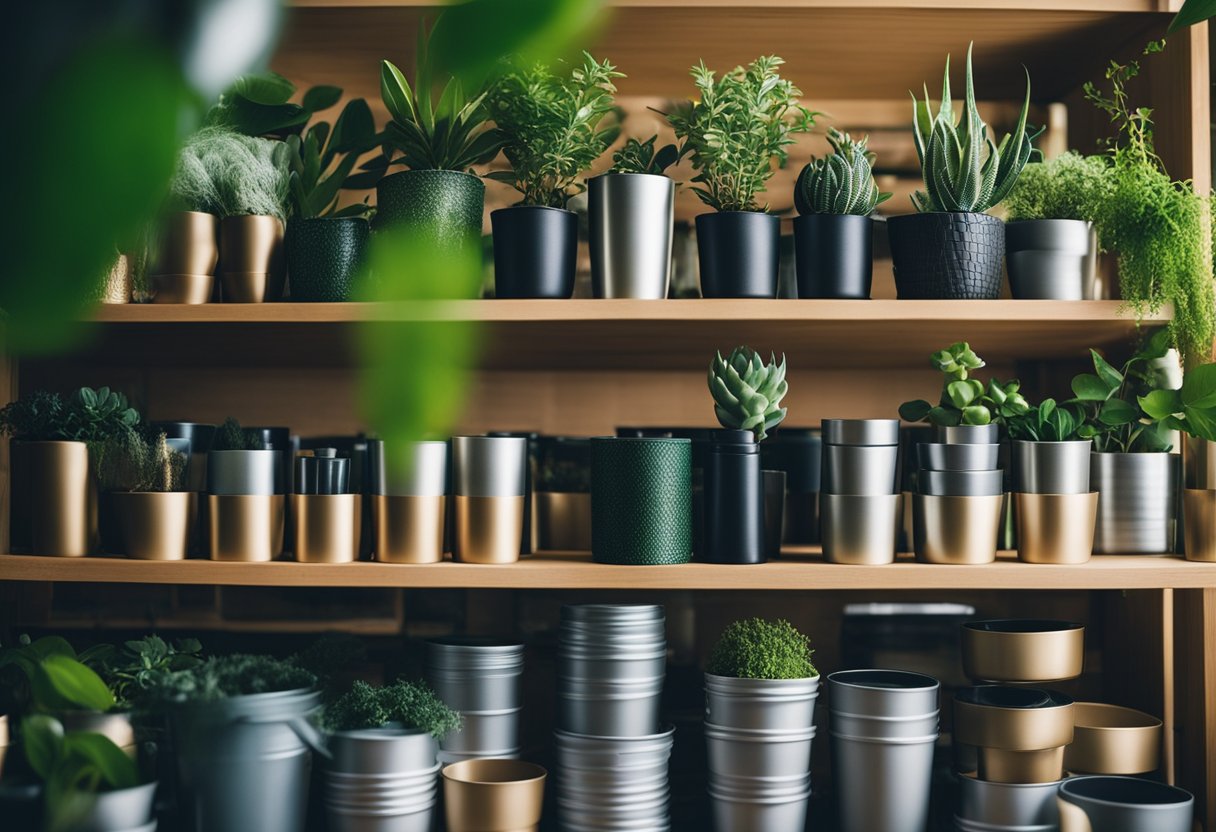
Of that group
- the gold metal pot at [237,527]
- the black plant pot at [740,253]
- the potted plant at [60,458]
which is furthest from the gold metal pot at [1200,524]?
the potted plant at [60,458]

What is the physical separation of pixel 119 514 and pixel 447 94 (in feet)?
2.07

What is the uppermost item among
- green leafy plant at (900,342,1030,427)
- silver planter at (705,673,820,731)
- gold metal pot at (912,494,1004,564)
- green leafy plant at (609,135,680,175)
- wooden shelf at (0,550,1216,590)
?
green leafy plant at (609,135,680,175)

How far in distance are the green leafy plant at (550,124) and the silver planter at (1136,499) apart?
0.73 meters

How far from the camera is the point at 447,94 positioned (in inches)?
43.9

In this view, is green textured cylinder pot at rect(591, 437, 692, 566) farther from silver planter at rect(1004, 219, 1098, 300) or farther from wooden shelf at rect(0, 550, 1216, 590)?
silver planter at rect(1004, 219, 1098, 300)

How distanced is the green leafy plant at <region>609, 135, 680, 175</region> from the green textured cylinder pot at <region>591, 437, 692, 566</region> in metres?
0.33

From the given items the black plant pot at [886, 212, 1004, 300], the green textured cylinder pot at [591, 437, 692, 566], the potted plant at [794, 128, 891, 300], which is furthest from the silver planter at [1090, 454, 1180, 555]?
the green textured cylinder pot at [591, 437, 692, 566]

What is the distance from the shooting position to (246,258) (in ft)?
3.80

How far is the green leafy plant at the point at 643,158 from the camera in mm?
1167

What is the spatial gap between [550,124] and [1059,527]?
29.7 inches

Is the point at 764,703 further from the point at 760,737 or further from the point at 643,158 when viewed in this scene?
the point at 643,158

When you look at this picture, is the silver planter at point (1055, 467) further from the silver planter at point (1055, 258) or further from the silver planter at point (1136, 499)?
the silver planter at point (1055, 258)

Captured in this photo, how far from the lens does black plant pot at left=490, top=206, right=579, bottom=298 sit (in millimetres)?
1149

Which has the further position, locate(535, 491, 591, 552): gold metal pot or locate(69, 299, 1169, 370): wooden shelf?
locate(535, 491, 591, 552): gold metal pot
